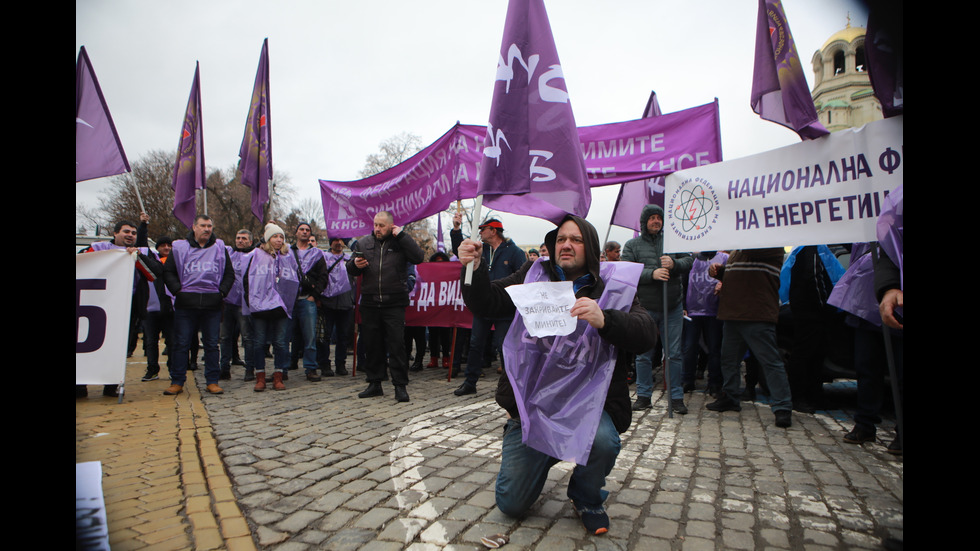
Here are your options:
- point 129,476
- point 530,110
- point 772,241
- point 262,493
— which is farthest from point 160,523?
point 772,241

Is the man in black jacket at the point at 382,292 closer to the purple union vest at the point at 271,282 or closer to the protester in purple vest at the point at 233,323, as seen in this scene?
the purple union vest at the point at 271,282

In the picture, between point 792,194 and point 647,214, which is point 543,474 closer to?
point 792,194

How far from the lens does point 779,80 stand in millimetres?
4254

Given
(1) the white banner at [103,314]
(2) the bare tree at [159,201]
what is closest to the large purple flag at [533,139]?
(1) the white banner at [103,314]

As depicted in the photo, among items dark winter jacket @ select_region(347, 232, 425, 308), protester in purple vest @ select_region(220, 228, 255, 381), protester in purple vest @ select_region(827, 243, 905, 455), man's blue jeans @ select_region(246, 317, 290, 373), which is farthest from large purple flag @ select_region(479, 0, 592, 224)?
protester in purple vest @ select_region(220, 228, 255, 381)

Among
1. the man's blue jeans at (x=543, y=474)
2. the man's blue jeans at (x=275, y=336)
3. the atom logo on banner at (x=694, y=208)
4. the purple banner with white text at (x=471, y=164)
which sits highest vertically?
the purple banner with white text at (x=471, y=164)

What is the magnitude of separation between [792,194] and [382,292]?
13.3 ft

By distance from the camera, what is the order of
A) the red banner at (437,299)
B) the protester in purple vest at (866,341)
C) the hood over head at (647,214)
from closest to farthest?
the protester in purple vest at (866,341) → the hood over head at (647,214) → the red banner at (437,299)

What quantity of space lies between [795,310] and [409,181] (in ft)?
17.2

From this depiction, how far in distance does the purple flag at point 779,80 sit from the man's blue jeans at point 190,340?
600 cm

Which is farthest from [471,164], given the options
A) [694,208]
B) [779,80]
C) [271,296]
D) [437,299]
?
[779,80]

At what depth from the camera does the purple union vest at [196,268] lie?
20.1 feet
